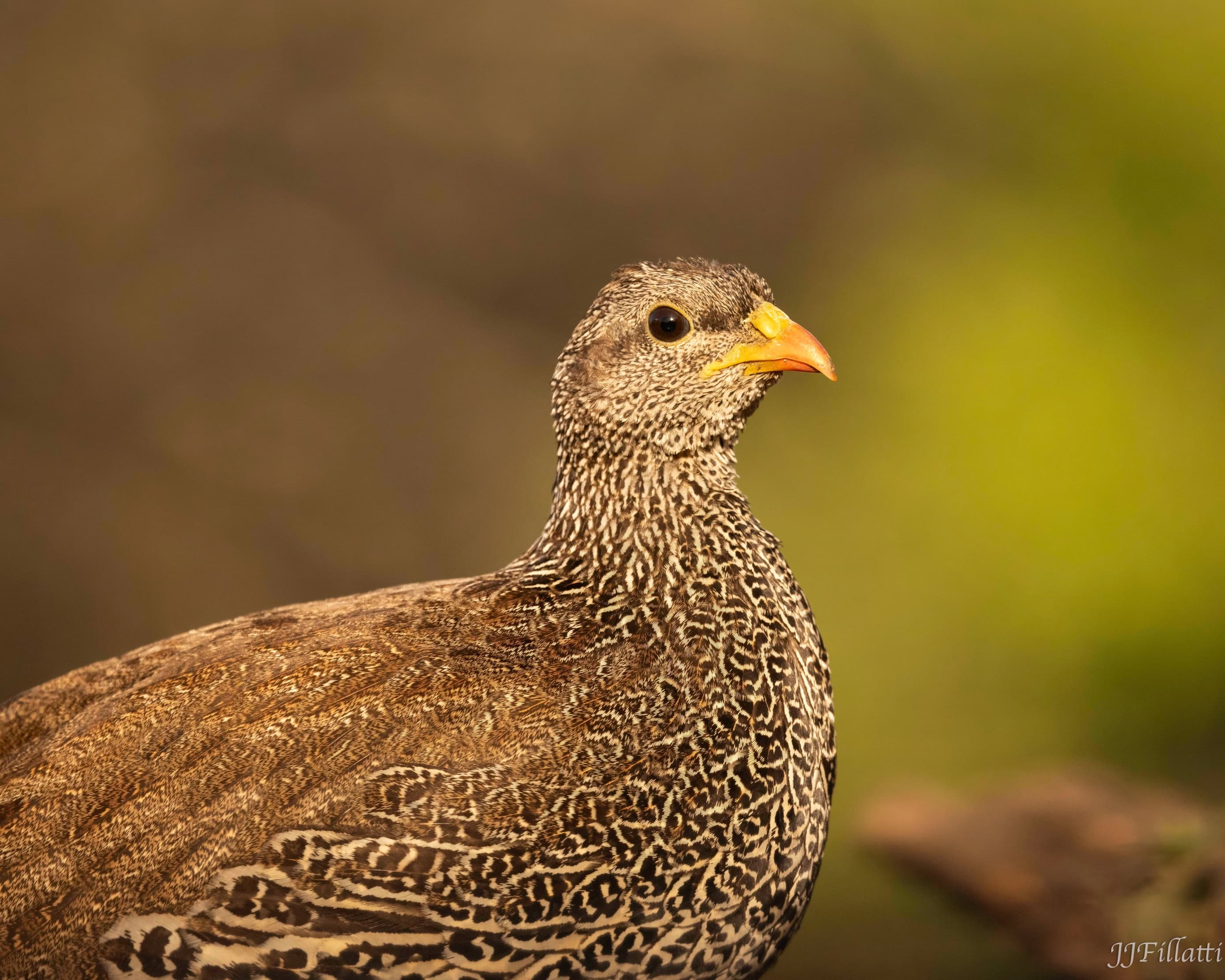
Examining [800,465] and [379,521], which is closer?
[800,465]

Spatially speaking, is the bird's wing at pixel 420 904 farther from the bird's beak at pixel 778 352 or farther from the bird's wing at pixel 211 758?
the bird's beak at pixel 778 352

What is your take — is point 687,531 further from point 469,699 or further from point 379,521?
point 379,521

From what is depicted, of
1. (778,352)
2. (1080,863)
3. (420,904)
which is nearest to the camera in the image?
(420,904)

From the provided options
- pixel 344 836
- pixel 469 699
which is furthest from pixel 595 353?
pixel 344 836
